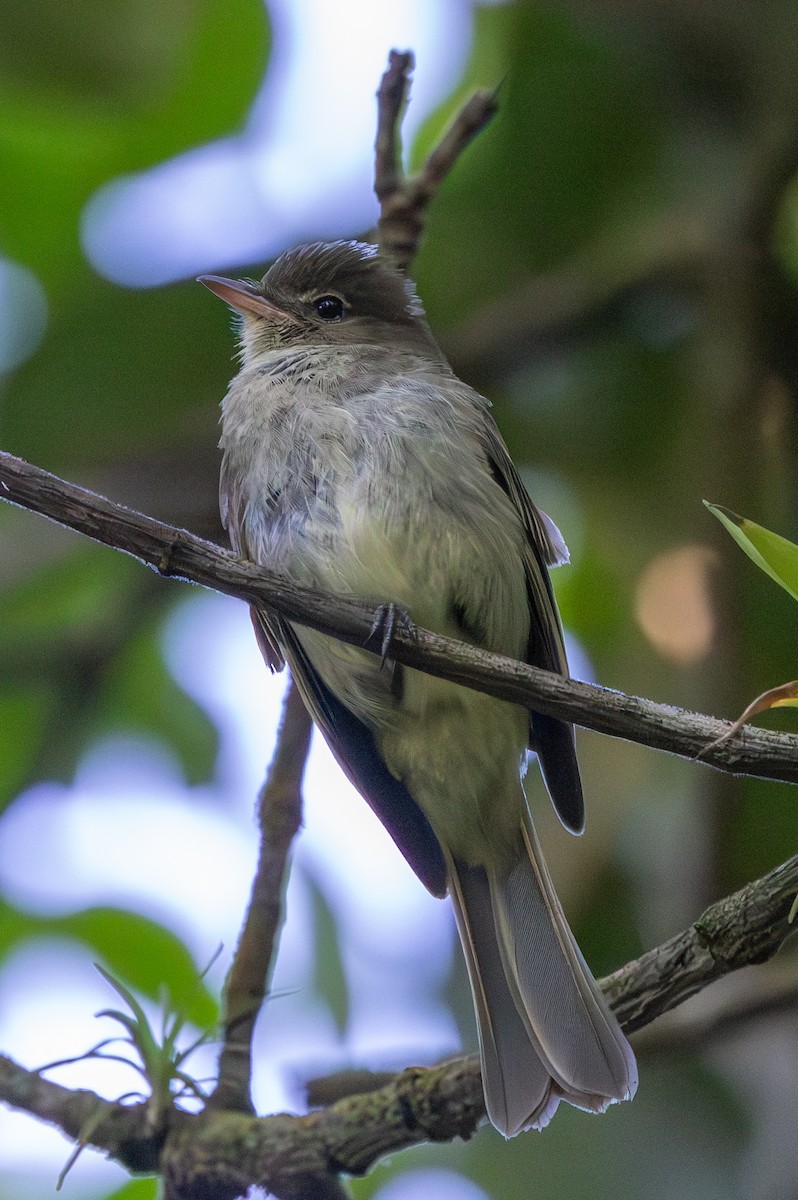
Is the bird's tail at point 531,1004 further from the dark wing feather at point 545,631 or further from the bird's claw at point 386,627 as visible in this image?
the bird's claw at point 386,627

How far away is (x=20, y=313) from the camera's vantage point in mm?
3842

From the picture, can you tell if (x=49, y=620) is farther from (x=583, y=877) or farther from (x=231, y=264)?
(x=583, y=877)

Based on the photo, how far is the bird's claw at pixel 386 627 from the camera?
2125mm

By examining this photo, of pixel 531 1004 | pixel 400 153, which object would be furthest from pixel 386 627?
pixel 400 153

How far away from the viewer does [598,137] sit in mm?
3920

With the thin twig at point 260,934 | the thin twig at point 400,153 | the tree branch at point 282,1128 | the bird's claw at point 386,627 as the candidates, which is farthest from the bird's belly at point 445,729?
the tree branch at point 282,1128

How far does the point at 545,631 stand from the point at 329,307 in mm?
1211

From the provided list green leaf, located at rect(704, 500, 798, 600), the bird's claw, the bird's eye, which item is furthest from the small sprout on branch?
the bird's eye

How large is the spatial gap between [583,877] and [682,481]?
3.79 feet

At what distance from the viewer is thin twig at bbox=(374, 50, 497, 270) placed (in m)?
3.26

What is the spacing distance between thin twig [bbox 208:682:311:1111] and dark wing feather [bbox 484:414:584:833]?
62 cm

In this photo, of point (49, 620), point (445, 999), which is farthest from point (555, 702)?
point (49, 620)

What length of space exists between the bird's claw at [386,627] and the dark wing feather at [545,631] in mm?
814

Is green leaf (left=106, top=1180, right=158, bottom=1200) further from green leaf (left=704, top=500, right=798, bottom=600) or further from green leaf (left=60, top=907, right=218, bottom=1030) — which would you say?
green leaf (left=704, top=500, right=798, bottom=600)
